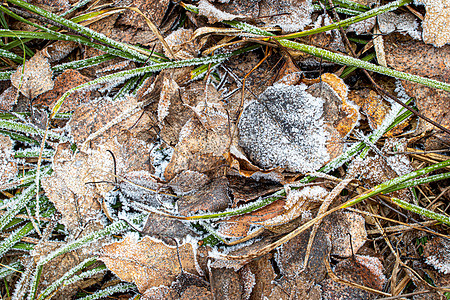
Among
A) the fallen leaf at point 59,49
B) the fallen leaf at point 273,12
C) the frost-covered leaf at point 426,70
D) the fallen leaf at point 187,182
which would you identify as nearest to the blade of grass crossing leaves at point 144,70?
the fallen leaf at point 273,12

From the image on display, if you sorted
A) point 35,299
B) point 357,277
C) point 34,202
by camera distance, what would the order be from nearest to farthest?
point 357,277 < point 35,299 < point 34,202

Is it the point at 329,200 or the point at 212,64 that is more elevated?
the point at 212,64

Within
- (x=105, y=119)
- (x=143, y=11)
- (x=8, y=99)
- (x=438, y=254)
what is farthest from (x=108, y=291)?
(x=438, y=254)

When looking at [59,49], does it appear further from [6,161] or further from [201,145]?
[201,145]

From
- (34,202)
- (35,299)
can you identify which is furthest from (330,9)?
(35,299)

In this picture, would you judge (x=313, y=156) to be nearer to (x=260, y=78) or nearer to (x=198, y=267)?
(x=260, y=78)

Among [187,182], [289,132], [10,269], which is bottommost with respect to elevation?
[10,269]

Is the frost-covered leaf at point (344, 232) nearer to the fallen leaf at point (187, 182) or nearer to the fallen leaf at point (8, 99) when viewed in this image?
the fallen leaf at point (187, 182)

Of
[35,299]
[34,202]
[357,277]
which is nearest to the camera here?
[357,277]
